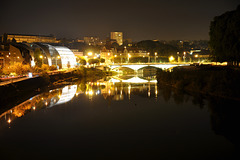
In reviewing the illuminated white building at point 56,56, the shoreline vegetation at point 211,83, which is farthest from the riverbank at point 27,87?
the shoreline vegetation at point 211,83

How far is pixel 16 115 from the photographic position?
2736 centimetres

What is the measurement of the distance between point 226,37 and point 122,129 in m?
23.3

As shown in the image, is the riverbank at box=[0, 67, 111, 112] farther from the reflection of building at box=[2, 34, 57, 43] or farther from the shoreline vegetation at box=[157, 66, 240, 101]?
the reflection of building at box=[2, 34, 57, 43]

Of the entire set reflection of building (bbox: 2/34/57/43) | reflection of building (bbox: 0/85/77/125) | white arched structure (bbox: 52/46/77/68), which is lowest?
reflection of building (bbox: 0/85/77/125)

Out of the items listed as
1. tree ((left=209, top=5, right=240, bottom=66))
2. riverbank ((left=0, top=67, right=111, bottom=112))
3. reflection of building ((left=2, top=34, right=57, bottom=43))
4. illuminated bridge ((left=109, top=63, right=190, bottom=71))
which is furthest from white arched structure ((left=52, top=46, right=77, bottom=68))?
reflection of building ((left=2, top=34, right=57, bottom=43))

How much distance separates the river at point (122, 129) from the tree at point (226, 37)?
323 inches

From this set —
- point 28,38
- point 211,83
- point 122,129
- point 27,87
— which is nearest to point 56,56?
point 27,87

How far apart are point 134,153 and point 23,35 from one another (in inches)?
6297

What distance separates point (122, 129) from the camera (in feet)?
73.9

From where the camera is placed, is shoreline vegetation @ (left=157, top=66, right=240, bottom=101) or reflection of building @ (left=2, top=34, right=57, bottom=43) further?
reflection of building @ (left=2, top=34, right=57, bottom=43)

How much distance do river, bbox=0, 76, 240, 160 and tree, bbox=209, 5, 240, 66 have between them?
8.21m

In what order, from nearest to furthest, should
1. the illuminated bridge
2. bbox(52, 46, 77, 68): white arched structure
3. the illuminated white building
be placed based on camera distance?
the illuminated white building, the illuminated bridge, bbox(52, 46, 77, 68): white arched structure

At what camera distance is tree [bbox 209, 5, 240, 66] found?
35062mm

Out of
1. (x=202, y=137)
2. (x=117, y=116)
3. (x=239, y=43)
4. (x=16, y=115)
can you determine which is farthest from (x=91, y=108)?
(x=239, y=43)
